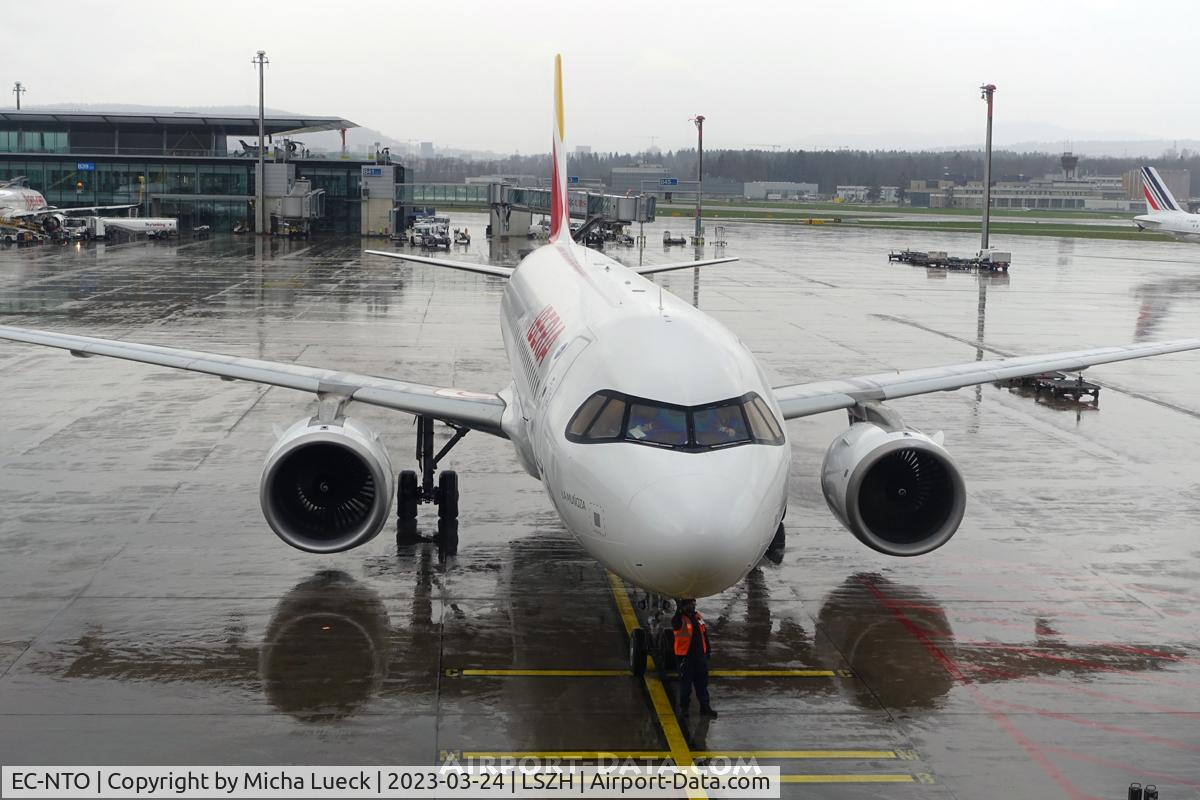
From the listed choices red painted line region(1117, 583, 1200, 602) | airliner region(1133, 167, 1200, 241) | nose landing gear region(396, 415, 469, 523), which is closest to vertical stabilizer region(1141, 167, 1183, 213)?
airliner region(1133, 167, 1200, 241)

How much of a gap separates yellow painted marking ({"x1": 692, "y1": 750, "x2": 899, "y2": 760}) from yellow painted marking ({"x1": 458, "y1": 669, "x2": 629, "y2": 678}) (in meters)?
1.98

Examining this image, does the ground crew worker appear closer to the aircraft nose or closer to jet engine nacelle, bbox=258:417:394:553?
the aircraft nose

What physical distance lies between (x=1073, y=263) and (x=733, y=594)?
71.8 meters

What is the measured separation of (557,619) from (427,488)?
4.85 m

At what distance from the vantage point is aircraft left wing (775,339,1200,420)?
18.0m

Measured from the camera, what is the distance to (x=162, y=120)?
100312mm

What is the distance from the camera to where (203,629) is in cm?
1470

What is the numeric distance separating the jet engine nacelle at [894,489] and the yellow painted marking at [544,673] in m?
4.14

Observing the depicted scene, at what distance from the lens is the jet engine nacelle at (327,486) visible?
15586 mm

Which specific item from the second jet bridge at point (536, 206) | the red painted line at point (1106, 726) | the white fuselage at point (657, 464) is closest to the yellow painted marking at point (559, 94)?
the white fuselage at point (657, 464)

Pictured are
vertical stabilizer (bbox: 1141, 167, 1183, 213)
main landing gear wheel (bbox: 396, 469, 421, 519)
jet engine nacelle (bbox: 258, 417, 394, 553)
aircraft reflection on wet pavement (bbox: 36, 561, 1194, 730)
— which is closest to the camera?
aircraft reflection on wet pavement (bbox: 36, 561, 1194, 730)

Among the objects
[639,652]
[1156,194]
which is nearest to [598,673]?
[639,652]

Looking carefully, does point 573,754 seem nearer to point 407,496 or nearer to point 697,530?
point 697,530

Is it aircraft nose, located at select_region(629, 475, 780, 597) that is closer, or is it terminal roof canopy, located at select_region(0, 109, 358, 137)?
aircraft nose, located at select_region(629, 475, 780, 597)
